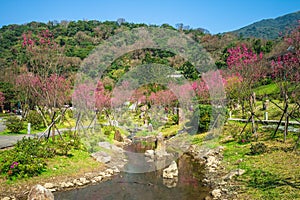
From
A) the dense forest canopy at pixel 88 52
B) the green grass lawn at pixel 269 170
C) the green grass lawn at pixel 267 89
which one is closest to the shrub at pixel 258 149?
the green grass lawn at pixel 269 170

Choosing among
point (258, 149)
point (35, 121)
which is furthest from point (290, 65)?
point (35, 121)

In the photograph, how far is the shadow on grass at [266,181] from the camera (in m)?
8.87

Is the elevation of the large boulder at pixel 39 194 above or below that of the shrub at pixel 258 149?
below

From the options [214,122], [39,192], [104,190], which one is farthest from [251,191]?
[214,122]

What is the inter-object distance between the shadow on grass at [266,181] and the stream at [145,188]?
178cm

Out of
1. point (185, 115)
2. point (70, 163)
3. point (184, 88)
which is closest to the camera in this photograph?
point (70, 163)

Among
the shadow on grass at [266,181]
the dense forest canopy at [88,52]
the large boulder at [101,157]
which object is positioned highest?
the dense forest canopy at [88,52]

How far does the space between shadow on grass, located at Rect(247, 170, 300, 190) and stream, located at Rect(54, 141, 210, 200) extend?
5.83 ft

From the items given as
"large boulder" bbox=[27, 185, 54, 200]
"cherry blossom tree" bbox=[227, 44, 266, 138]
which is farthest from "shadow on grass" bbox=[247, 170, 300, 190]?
"large boulder" bbox=[27, 185, 54, 200]

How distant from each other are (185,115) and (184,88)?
5.31 meters

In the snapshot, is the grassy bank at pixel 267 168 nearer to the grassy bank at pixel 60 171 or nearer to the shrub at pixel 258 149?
the shrub at pixel 258 149

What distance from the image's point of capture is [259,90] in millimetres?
36594

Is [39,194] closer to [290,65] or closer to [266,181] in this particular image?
[266,181]

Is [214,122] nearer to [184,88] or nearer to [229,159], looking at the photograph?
[229,159]
